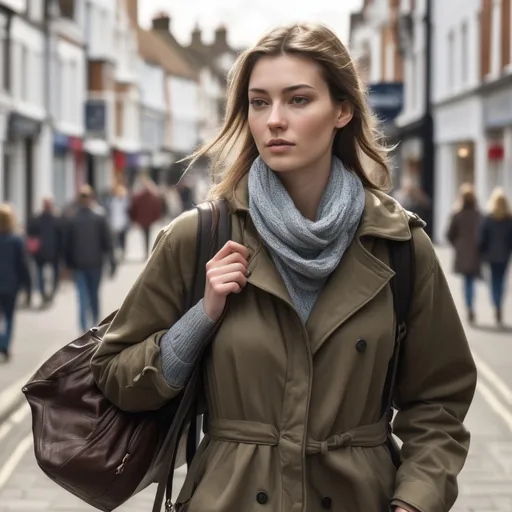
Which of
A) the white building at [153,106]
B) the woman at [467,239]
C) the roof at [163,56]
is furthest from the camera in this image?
the roof at [163,56]

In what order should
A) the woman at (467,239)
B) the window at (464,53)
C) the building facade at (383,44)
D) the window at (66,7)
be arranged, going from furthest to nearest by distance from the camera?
the building facade at (383,44) → the window at (66,7) → the window at (464,53) → the woman at (467,239)

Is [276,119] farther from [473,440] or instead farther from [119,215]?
[119,215]

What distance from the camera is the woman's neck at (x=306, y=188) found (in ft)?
10.3

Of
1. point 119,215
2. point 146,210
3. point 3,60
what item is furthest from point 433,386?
point 3,60

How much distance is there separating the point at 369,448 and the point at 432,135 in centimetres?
4119

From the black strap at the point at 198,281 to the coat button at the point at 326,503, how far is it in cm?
34

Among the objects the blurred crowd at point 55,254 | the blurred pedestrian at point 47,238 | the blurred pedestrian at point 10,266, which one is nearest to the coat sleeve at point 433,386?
the blurred crowd at point 55,254

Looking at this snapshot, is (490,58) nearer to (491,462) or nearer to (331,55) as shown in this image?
(491,462)

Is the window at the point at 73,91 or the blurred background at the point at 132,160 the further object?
the window at the point at 73,91

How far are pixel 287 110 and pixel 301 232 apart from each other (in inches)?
10.2

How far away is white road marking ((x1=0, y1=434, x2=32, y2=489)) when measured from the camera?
27.5 ft

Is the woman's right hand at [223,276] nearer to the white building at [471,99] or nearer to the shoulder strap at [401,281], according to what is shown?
the shoulder strap at [401,281]

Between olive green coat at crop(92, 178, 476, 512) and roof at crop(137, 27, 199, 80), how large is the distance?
8520 cm

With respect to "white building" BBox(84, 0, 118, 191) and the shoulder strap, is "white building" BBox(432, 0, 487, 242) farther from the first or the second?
the shoulder strap
